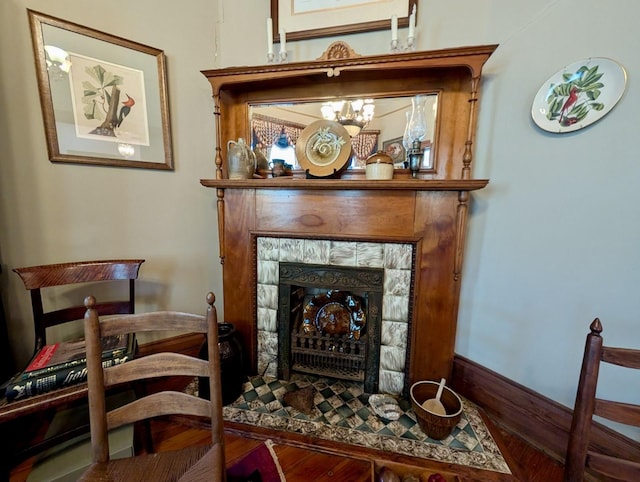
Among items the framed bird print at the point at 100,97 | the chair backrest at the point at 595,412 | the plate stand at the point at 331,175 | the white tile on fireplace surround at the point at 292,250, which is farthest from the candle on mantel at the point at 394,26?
the chair backrest at the point at 595,412

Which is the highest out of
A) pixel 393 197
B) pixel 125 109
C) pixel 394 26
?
pixel 394 26

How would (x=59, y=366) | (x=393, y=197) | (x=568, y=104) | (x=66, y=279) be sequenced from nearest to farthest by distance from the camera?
(x=59, y=366), (x=568, y=104), (x=66, y=279), (x=393, y=197)

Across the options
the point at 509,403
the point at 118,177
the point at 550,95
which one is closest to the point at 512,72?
the point at 550,95

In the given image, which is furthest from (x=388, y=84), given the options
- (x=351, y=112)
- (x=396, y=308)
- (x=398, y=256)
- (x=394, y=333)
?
(x=394, y=333)

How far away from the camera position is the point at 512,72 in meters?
1.35

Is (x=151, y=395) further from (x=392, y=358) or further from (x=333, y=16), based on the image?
(x=333, y=16)

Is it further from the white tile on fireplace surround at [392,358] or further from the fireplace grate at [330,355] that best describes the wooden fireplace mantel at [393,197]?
the fireplace grate at [330,355]

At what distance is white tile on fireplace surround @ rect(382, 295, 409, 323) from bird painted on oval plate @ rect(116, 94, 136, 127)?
191 cm

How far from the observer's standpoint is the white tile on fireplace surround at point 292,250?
160 centimetres

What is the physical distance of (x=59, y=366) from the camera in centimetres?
106

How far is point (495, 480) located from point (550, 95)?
1.78 meters

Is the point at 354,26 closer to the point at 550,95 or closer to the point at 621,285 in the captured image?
the point at 550,95

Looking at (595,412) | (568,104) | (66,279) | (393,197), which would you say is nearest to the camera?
(595,412)

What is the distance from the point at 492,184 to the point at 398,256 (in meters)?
0.66
